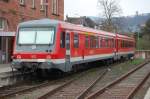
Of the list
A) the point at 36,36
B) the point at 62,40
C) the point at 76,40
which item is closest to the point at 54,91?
the point at 62,40

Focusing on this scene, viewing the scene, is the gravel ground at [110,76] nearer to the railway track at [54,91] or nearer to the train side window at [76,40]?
the railway track at [54,91]

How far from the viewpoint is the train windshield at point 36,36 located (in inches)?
842

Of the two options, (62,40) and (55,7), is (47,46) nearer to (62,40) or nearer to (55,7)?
(62,40)

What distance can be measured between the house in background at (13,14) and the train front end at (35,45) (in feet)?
28.9

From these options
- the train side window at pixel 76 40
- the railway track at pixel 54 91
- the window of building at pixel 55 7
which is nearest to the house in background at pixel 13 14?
the window of building at pixel 55 7

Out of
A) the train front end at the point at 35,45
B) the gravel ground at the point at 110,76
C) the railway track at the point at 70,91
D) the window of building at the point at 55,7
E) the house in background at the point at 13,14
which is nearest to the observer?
the railway track at the point at 70,91

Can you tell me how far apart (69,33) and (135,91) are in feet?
20.4

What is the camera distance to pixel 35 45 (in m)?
21.5

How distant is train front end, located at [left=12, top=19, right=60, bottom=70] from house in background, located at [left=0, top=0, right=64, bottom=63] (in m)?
8.81

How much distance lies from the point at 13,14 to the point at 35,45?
14.4 m

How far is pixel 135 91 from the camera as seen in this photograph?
17.7m

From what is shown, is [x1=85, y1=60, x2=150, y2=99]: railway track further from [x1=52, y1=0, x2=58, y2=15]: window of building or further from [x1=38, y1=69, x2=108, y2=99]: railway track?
[x1=52, y1=0, x2=58, y2=15]: window of building

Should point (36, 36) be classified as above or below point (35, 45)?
above

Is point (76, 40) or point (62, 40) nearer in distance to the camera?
point (62, 40)
